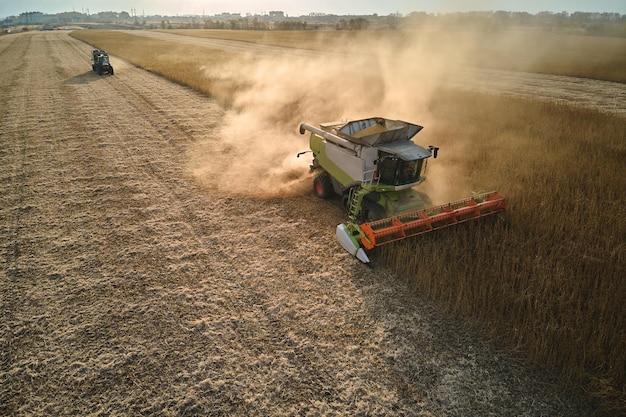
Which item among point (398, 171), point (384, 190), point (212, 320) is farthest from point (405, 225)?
point (212, 320)

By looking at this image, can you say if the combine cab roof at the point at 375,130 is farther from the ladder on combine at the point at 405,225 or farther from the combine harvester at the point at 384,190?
the ladder on combine at the point at 405,225

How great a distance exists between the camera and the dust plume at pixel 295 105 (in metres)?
8.99

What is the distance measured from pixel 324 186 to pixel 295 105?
8.18 m

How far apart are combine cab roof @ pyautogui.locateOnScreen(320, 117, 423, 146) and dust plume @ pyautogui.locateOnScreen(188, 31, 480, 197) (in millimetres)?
2050

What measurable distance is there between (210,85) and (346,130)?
48.4 ft

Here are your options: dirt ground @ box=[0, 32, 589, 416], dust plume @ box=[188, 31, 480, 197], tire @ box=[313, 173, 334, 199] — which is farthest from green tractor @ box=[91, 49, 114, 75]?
tire @ box=[313, 173, 334, 199]

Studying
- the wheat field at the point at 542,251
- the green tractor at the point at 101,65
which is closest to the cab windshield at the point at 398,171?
the wheat field at the point at 542,251

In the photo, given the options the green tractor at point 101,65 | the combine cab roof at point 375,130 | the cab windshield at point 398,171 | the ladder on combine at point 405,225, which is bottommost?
the ladder on combine at point 405,225

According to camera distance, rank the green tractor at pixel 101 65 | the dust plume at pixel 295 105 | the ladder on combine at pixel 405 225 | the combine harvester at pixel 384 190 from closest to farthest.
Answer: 1. the ladder on combine at pixel 405 225
2. the combine harvester at pixel 384 190
3. the dust plume at pixel 295 105
4. the green tractor at pixel 101 65

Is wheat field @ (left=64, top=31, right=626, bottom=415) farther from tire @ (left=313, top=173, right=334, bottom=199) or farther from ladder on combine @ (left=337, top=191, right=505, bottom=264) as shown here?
tire @ (left=313, top=173, right=334, bottom=199)

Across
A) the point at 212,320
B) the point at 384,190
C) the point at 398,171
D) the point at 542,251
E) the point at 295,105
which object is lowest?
the point at 212,320

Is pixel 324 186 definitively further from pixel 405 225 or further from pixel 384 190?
pixel 405 225

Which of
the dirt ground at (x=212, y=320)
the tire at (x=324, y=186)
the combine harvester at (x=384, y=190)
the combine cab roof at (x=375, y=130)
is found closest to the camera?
the dirt ground at (x=212, y=320)

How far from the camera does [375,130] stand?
22.5 feet
